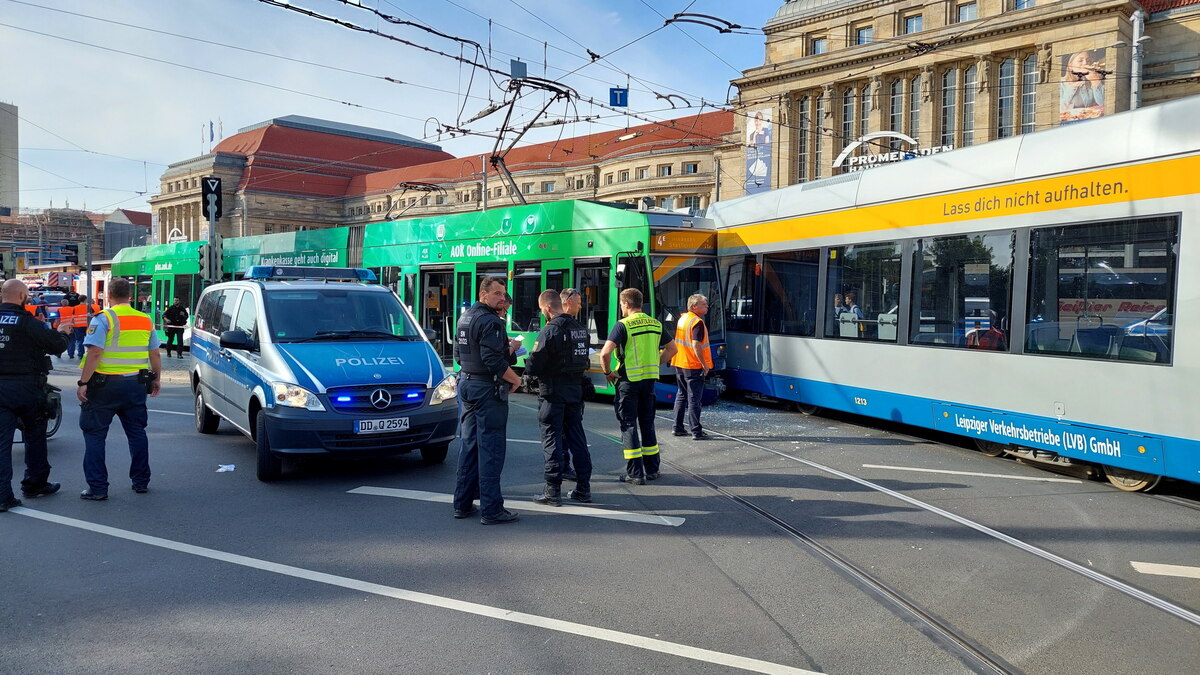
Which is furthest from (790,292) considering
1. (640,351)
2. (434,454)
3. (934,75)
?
(934,75)

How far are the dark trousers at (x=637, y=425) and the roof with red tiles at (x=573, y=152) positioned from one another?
2697 inches

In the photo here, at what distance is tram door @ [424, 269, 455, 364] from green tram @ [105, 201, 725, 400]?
0.8 inches

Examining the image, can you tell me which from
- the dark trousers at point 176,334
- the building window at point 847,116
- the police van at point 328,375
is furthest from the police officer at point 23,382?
the building window at point 847,116

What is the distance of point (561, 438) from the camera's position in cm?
700

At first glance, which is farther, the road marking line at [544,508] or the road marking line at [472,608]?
the road marking line at [544,508]

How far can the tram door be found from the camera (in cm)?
1644

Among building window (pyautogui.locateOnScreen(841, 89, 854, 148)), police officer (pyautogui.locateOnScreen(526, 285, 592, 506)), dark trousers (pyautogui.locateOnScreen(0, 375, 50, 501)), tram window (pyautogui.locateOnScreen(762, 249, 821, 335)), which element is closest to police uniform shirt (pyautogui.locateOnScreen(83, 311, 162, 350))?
dark trousers (pyautogui.locateOnScreen(0, 375, 50, 501))

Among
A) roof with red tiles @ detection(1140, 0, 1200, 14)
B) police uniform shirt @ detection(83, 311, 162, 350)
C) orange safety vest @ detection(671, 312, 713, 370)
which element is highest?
roof with red tiles @ detection(1140, 0, 1200, 14)

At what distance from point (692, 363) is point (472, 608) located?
6174 millimetres

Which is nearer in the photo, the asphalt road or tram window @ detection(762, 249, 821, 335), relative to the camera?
the asphalt road

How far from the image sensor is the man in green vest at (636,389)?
25.6 ft

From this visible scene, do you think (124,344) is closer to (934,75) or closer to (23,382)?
(23,382)

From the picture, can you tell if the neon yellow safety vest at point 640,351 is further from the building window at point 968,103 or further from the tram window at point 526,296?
the building window at point 968,103

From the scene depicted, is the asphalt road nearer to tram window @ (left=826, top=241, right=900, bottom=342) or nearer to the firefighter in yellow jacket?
the firefighter in yellow jacket
